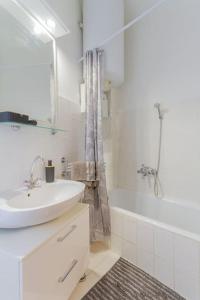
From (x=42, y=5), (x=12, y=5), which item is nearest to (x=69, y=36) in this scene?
(x=42, y=5)

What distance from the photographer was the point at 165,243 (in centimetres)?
137

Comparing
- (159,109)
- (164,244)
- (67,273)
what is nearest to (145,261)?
(164,244)

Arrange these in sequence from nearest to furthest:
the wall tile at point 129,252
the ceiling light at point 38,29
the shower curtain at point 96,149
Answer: the ceiling light at point 38,29 → the wall tile at point 129,252 → the shower curtain at point 96,149

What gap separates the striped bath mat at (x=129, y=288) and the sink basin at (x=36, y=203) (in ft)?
2.48

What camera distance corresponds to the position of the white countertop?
774mm

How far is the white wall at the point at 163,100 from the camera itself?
1.89 m

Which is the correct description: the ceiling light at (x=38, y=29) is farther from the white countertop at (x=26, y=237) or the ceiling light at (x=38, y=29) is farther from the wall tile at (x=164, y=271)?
the wall tile at (x=164, y=271)

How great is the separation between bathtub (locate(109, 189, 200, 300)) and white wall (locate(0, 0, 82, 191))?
2.72 feet

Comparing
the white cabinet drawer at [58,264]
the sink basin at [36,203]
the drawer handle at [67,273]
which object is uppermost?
the sink basin at [36,203]

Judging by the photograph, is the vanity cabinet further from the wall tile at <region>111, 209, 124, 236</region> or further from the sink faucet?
the wall tile at <region>111, 209, 124, 236</region>

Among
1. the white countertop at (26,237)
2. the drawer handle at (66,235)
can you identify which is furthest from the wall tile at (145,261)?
the white countertop at (26,237)

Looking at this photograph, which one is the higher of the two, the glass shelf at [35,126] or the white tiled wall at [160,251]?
the glass shelf at [35,126]

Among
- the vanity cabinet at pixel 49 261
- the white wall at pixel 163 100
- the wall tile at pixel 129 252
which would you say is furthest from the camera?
the white wall at pixel 163 100

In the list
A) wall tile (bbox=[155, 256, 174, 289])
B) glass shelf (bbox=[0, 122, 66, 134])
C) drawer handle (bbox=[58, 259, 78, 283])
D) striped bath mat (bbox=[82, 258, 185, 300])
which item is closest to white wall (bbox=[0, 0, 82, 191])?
glass shelf (bbox=[0, 122, 66, 134])
